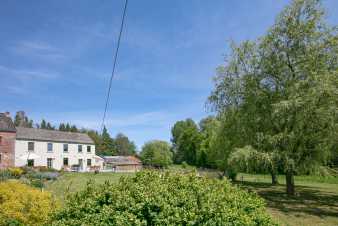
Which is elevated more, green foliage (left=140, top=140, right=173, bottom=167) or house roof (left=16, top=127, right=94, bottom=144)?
house roof (left=16, top=127, right=94, bottom=144)

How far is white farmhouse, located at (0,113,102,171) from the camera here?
35.6m

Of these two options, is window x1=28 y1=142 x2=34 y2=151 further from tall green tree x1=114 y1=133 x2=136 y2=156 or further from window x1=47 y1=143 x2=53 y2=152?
tall green tree x1=114 y1=133 x2=136 y2=156

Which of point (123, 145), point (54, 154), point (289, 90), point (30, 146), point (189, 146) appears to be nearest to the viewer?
point (289, 90)

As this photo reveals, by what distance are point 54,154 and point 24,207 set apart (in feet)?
127

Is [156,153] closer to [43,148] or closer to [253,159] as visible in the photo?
[43,148]

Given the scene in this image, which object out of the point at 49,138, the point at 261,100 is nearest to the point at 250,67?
the point at 261,100

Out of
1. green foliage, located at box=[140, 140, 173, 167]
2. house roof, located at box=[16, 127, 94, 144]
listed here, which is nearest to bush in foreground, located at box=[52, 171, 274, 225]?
house roof, located at box=[16, 127, 94, 144]

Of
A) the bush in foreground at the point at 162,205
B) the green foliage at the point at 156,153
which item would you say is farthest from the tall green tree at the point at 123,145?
the bush in foreground at the point at 162,205


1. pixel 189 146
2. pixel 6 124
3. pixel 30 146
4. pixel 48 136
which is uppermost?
pixel 6 124

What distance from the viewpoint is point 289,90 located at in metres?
14.9

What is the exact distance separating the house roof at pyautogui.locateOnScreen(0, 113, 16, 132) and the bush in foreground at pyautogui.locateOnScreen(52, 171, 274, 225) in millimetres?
36844

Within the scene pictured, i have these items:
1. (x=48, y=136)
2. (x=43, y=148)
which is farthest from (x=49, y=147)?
(x=48, y=136)

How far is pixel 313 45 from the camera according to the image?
1537 centimetres

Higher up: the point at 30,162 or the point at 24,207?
the point at 24,207
